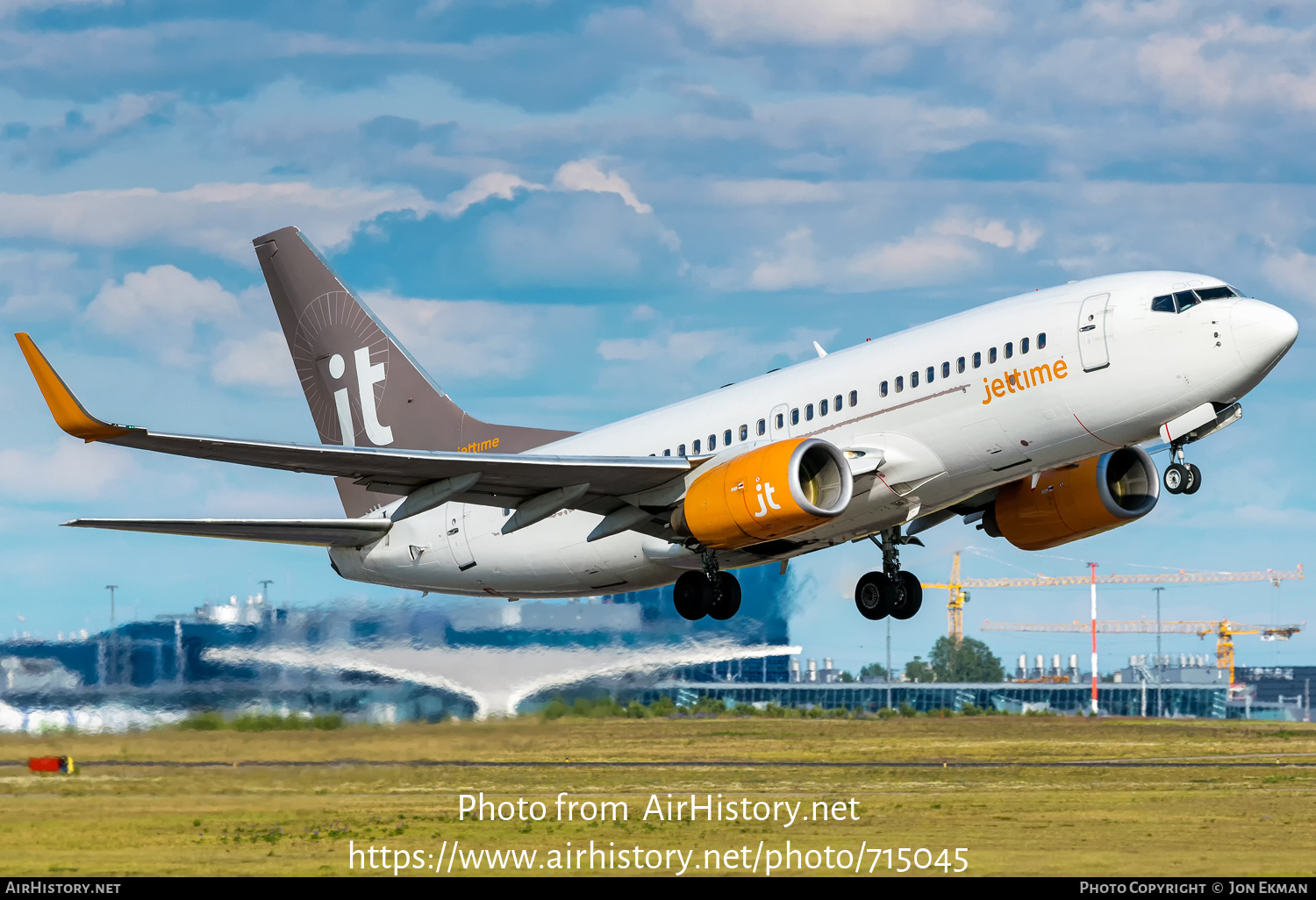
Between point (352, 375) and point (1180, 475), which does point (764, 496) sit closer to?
point (1180, 475)

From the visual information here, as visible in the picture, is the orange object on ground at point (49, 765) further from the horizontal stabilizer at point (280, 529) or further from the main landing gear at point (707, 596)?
the main landing gear at point (707, 596)

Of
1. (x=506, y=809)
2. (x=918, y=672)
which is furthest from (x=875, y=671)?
(x=506, y=809)

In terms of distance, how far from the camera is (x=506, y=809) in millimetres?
40406

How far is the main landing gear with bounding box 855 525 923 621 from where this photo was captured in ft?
108

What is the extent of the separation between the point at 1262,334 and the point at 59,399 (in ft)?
60.5

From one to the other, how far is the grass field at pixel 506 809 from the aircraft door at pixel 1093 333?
35.7ft

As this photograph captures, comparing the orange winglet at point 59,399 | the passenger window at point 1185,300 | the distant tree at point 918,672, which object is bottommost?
the distant tree at point 918,672

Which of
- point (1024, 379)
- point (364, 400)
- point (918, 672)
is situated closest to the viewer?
point (1024, 379)

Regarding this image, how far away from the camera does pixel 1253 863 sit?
1316 inches

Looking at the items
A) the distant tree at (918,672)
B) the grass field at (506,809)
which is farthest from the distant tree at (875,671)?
the grass field at (506,809)

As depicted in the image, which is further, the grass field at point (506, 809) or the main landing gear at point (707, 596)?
the grass field at point (506, 809)

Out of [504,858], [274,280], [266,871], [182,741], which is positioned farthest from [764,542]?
[274,280]

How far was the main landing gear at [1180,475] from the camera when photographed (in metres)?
27.0

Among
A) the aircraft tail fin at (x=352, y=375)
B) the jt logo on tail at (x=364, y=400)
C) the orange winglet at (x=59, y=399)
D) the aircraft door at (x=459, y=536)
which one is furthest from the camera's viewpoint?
the jt logo on tail at (x=364, y=400)
